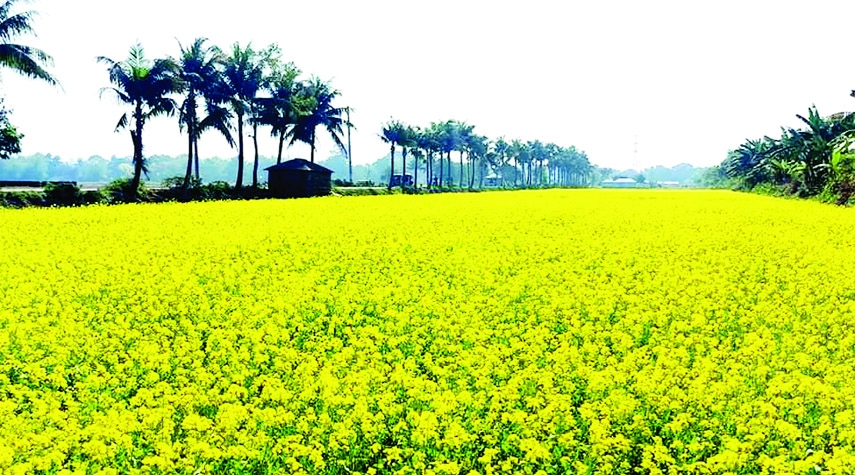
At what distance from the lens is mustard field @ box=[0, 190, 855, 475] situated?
5.52 m

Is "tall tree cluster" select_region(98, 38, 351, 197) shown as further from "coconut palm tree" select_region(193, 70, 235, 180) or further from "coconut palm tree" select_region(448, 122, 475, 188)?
"coconut palm tree" select_region(448, 122, 475, 188)

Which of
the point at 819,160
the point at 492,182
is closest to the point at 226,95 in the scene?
the point at 819,160

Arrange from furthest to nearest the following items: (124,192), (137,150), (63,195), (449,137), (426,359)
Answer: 1. (449,137)
2. (137,150)
3. (124,192)
4. (63,195)
5. (426,359)

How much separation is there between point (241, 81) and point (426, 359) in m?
42.4

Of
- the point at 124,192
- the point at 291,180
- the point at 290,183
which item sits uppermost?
the point at 291,180

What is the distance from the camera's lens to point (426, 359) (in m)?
7.50

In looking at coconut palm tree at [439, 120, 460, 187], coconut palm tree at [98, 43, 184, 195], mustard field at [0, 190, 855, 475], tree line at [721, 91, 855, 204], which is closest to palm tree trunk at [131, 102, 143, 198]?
coconut palm tree at [98, 43, 184, 195]

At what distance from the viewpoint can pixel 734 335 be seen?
8695mm

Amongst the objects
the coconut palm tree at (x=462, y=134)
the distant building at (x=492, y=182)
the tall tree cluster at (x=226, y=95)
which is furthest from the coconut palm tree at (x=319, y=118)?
the distant building at (x=492, y=182)

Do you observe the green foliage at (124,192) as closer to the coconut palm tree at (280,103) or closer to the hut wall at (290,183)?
the hut wall at (290,183)

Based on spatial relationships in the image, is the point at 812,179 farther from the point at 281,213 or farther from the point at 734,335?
the point at 734,335

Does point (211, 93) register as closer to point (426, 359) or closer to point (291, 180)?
point (291, 180)

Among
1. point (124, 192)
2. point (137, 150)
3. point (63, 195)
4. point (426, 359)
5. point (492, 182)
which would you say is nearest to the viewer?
point (426, 359)

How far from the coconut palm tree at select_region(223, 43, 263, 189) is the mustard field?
3215 cm
